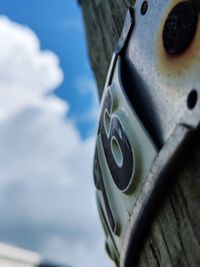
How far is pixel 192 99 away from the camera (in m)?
0.47

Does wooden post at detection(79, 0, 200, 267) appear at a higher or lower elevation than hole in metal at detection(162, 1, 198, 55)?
lower

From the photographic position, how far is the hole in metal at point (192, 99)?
462 millimetres

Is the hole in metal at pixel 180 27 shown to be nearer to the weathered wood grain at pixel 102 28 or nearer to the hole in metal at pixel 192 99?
the hole in metal at pixel 192 99

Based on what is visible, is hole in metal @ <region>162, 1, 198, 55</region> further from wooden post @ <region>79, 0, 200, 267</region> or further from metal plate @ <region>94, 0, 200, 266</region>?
wooden post @ <region>79, 0, 200, 267</region>

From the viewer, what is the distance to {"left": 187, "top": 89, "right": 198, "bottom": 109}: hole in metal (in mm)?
462

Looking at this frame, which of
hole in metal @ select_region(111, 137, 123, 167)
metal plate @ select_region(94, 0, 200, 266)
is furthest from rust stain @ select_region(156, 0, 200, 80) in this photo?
hole in metal @ select_region(111, 137, 123, 167)

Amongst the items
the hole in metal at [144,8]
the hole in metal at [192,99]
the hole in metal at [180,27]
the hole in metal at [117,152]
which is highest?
the hole in metal at [180,27]

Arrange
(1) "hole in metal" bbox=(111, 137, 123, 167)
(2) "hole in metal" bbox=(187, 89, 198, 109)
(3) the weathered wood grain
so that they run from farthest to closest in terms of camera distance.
A: (3) the weathered wood grain < (1) "hole in metal" bbox=(111, 137, 123, 167) < (2) "hole in metal" bbox=(187, 89, 198, 109)

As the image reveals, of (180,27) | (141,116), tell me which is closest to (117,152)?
(141,116)

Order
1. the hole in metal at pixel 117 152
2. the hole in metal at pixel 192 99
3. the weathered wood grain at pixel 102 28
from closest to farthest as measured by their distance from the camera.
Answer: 1. the hole in metal at pixel 192 99
2. the hole in metal at pixel 117 152
3. the weathered wood grain at pixel 102 28

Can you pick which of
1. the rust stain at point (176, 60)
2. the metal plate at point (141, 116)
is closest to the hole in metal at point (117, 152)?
the metal plate at point (141, 116)

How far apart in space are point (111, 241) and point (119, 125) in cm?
20

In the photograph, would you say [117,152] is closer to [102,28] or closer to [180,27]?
[180,27]

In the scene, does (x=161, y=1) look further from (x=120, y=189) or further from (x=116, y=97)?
(x=120, y=189)
